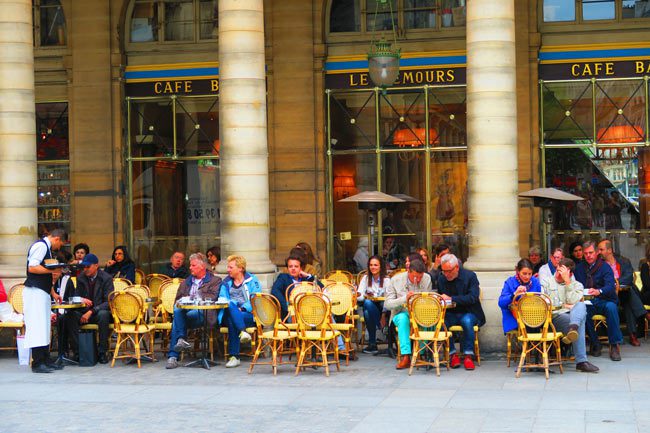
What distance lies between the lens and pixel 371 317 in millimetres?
16188

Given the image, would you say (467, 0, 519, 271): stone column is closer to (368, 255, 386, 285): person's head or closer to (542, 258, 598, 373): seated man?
(368, 255, 386, 285): person's head

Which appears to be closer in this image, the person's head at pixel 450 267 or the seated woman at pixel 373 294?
the person's head at pixel 450 267

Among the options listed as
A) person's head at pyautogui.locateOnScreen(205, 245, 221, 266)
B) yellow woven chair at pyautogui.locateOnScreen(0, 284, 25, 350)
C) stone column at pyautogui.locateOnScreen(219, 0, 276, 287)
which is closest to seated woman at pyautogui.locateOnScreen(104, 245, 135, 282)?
person's head at pyautogui.locateOnScreen(205, 245, 221, 266)

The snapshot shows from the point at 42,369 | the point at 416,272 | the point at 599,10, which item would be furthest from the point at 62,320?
the point at 599,10

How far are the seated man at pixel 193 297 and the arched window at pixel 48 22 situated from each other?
9045mm

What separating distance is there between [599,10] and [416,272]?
828 cm

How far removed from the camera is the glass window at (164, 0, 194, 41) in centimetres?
2250

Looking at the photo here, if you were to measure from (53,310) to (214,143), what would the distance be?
23.5 ft

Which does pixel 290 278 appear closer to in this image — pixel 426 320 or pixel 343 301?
pixel 343 301

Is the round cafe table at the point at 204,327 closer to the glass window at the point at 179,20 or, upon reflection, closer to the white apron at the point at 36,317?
the white apron at the point at 36,317

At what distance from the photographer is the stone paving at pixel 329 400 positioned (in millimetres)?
10828

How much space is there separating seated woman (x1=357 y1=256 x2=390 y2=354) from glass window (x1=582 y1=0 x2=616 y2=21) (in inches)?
277

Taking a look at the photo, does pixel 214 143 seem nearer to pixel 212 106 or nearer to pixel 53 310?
pixel 212 106

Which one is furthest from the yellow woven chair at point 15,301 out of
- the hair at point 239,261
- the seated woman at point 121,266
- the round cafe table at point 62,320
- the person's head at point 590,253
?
the person's head at point 590,253
